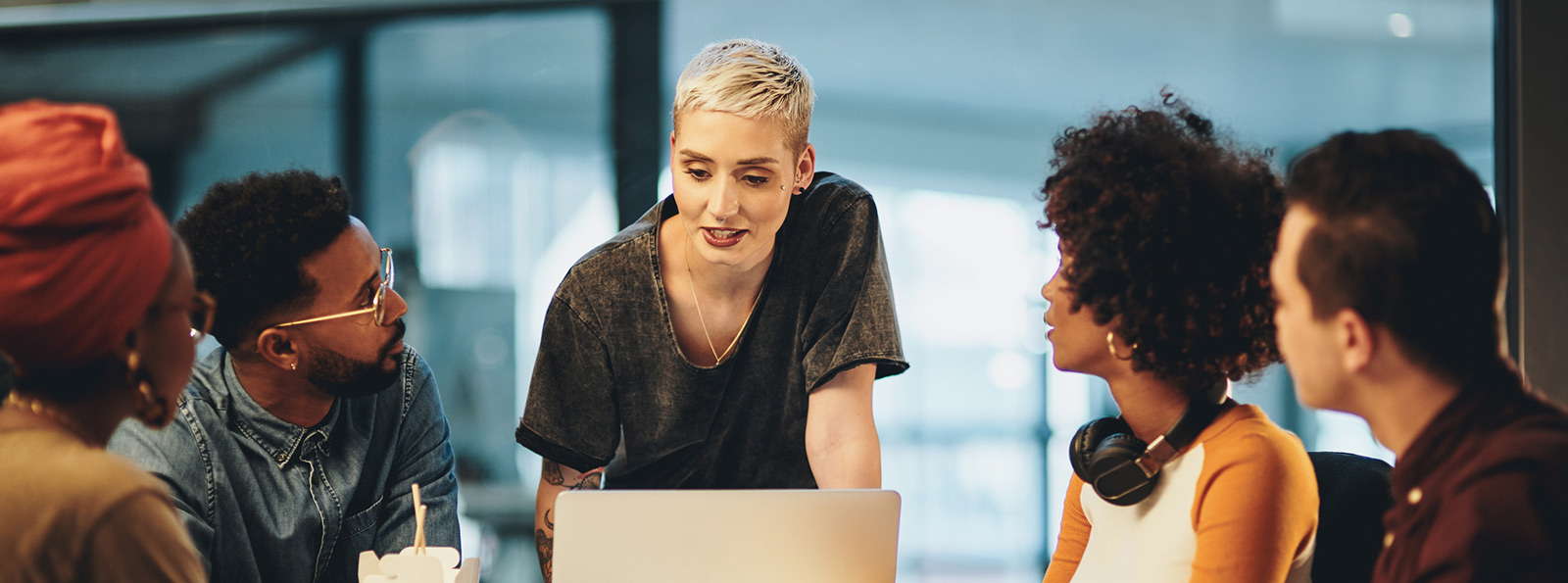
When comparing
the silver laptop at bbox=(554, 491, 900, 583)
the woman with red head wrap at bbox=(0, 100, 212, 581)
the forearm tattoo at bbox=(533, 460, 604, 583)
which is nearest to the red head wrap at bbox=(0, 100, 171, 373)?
the woman with red head wrap at bbox=(0, 100, 212, 581)

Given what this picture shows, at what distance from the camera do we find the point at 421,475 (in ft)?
7.04

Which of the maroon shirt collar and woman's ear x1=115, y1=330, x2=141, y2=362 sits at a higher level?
woman's ear x1=115, y1=330, x2=141, y2=362

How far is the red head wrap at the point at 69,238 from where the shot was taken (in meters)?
1.01

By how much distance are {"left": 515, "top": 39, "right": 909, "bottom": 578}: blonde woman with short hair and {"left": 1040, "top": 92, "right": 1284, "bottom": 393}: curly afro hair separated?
686 millimetres

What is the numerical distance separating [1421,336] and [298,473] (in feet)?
5.77

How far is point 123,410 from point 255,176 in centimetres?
104

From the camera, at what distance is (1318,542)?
156cm

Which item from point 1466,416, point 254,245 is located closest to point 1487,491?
point 1466,416

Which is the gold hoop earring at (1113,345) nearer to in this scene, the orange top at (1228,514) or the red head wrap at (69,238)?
the orange top at (1228,514)

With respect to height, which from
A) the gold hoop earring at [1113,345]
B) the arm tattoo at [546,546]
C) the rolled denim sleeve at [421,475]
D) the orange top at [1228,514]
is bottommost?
the arm tattoo at [546,546]

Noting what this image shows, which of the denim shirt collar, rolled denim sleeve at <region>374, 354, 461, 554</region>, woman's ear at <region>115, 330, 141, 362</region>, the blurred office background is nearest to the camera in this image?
woman's ear at <region>115, 330, 141, 362</region>

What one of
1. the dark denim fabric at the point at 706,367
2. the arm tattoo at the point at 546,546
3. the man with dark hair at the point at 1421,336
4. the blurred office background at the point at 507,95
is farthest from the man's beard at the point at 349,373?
the blurred office background at the point at 507,95

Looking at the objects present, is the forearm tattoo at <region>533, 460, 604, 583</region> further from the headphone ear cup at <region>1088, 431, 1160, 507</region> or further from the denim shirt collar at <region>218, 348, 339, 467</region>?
the headphone ear cup at <region>1088, 431, 1160, 507</region>

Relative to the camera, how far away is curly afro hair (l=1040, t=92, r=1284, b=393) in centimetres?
147
